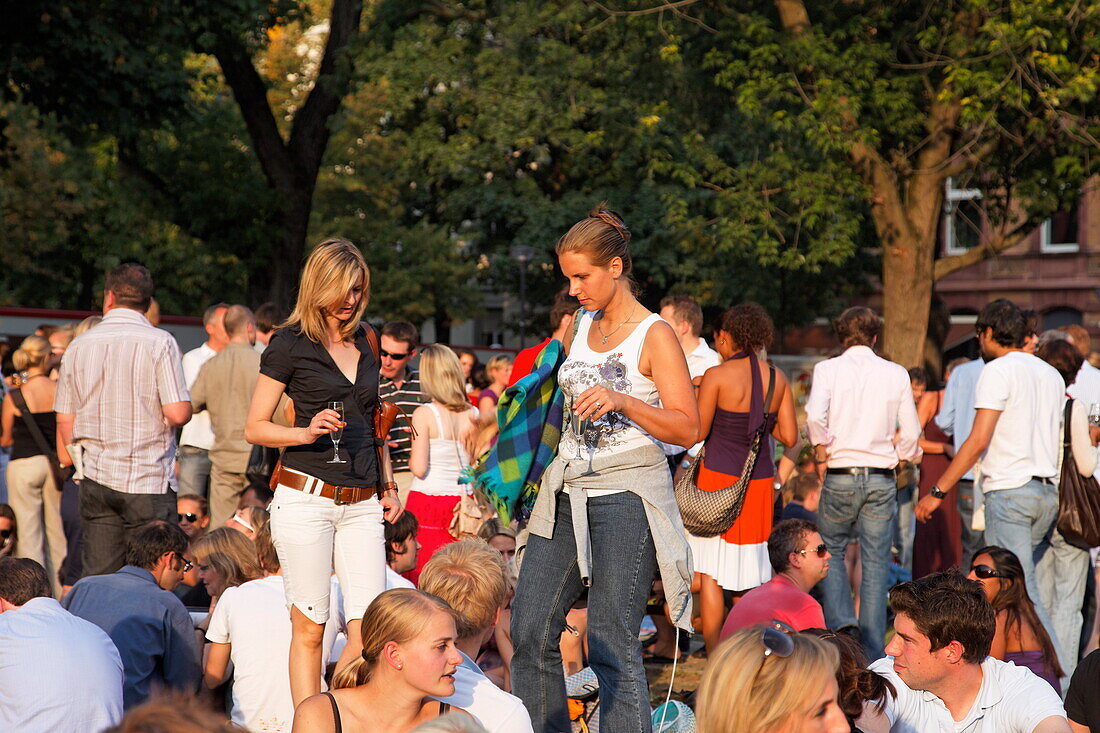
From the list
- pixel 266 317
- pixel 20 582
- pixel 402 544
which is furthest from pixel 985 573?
pixel 266 317

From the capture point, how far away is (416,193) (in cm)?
3409

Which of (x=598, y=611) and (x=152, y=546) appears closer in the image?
(x=598, y=611)

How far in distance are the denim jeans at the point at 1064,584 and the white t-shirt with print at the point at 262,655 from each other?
4433 mm

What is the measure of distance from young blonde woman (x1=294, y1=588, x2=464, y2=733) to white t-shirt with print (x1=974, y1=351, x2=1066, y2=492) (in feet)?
14.3

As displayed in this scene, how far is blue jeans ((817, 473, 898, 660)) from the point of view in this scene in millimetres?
7375

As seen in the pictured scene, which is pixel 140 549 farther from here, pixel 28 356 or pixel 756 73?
pixel 756 73

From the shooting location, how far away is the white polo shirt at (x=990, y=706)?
4039mm

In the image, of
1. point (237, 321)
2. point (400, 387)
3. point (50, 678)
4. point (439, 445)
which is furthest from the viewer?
point (237, 321)

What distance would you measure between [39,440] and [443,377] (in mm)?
2892

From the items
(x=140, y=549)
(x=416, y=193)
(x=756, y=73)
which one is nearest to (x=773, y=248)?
(x=756, y=73)

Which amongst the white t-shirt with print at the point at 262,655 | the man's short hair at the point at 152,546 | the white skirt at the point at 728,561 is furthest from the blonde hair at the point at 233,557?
the white skirt at the point at 728,561

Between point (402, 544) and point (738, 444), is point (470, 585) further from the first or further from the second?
point (738, 444)

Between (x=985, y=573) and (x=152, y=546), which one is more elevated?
(x=152, y=546)

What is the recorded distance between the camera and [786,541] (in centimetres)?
638
